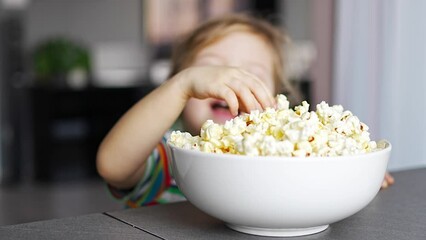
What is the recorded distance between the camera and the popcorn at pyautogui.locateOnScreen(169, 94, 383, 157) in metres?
0.79

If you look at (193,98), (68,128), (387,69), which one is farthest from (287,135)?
(68,128)

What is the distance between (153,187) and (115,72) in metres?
4.01

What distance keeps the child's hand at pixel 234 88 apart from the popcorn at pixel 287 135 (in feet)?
0.41

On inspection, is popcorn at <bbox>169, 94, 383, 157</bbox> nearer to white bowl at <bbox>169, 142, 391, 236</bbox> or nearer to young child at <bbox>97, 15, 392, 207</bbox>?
white bowl at <bbox>169, 142, 391, 236</bbox>

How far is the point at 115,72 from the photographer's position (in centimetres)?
550

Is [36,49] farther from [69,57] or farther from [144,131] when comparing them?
[144,131]

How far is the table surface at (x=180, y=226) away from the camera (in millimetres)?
866

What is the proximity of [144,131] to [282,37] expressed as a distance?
88 cm

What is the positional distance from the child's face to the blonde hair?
0.03m

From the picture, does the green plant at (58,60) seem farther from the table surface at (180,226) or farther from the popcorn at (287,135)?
the popcorn at (287,135)

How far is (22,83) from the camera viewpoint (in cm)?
470

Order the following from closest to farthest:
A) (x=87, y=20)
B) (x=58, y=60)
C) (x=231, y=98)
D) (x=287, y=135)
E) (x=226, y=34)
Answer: (x=287, y=135), (x=231, y=98), (x=226, y=34), (x=58, y=60), (x=87, y=20)

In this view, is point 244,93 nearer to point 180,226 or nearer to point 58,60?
point 180,226

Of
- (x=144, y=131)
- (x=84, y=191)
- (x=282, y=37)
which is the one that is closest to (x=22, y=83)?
(x=84, y=191)
